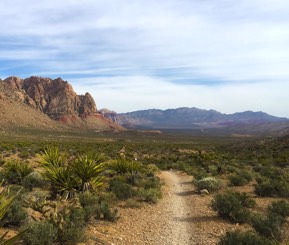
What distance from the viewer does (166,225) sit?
8.56 metres

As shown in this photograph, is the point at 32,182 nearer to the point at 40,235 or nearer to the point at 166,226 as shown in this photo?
the point at 166,226

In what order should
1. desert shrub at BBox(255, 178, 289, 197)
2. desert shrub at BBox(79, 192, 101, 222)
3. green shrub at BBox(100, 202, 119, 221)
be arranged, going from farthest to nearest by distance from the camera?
desert shrub at BBox(255, 178, 289, 197) < green shrub at BBox(100, 202, 119, 221) < desert shrub at BBox(79, 192, 101, 222)

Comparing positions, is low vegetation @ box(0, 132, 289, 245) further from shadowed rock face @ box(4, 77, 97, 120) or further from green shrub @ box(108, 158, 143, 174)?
shadowed rock face @ box(4, 77, 97, 120)

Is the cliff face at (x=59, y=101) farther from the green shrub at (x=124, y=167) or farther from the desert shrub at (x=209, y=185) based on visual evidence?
the desert shrub at (x=209, y=185)

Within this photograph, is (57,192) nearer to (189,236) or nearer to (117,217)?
(117,217)

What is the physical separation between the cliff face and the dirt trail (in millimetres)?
156057

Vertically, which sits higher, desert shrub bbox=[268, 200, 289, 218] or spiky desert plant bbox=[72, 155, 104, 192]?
spiky desert plant bbox=[72, 155, 104, 192]

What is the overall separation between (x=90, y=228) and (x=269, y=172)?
38.0 ft

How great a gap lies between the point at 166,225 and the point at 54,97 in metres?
185

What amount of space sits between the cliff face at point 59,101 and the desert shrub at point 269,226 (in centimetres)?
15944

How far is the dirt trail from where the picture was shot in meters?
7.42

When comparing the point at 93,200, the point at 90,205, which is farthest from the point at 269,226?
the point at 93,200

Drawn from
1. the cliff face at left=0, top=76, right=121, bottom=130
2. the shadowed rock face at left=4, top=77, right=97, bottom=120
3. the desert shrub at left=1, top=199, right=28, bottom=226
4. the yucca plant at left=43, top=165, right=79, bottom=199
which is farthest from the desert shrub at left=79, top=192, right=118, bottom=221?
the shadowed rock face at left=4, top=77, right=97, bottom=120

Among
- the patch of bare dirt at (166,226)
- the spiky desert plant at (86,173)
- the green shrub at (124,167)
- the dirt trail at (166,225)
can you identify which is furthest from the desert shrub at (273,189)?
the spiky desert plant at (86,173)
